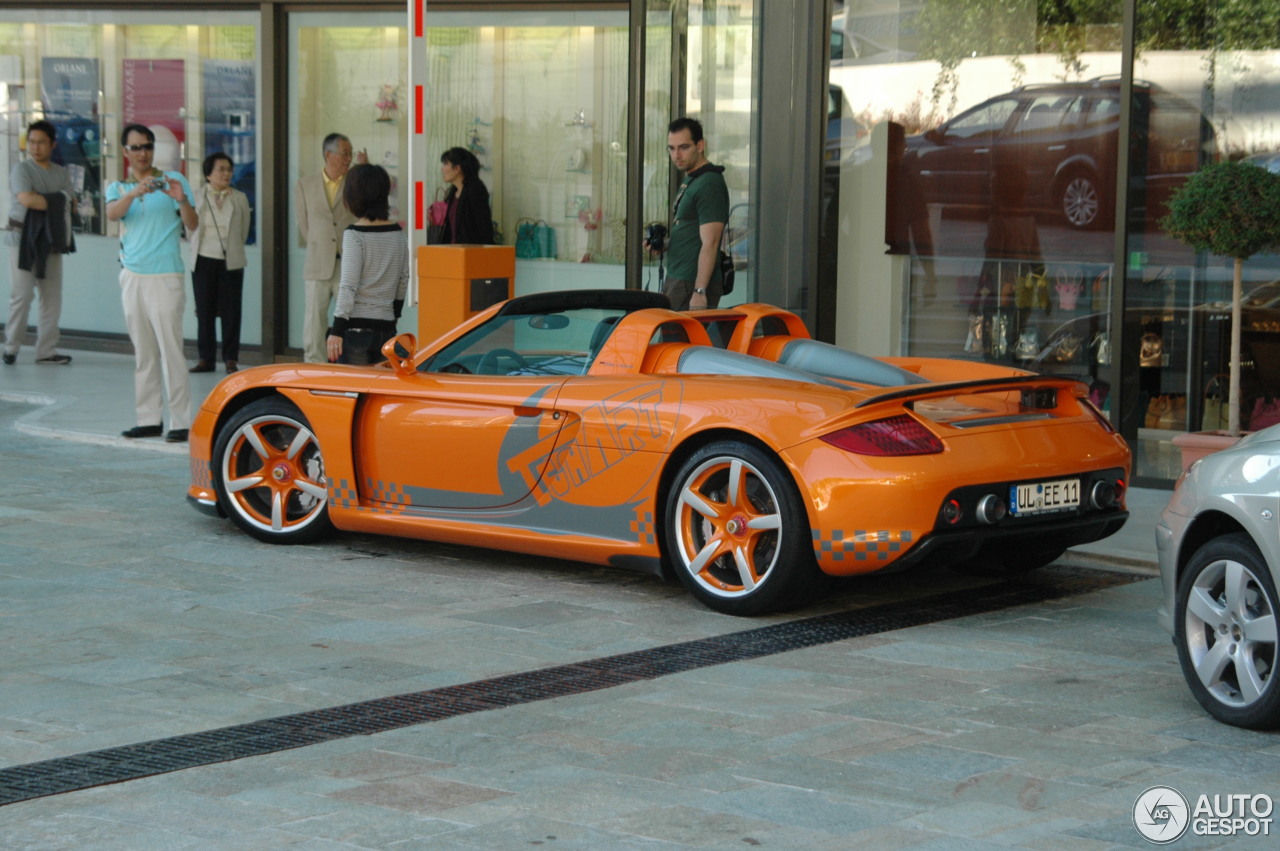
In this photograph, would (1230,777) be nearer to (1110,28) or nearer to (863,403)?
(863,403)

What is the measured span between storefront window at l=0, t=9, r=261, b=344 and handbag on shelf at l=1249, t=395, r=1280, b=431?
946cm

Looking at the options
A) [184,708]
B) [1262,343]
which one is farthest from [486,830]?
[1262,343]

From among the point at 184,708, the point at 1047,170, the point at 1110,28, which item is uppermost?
the point at 1110,28

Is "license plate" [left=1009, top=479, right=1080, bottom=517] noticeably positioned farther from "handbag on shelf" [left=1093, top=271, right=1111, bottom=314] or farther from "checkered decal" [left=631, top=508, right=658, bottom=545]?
"handbag on shelf" [left=1093, top=271, right=1111, bottom=314]

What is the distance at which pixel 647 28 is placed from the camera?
1238 cm

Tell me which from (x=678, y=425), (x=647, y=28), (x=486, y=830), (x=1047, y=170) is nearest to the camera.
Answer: (x=486, y=830)

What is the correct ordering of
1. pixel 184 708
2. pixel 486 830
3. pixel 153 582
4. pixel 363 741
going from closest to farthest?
pixel 486 830, pixel 363 741, pixel 184 708, pixel 153 582

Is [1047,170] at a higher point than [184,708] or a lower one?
higher

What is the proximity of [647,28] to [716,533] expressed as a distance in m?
6.72

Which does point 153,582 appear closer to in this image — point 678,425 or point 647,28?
point 678,425

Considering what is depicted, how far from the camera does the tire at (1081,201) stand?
1052 cm

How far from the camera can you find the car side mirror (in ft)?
24.6

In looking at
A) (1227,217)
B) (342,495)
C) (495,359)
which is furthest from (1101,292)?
(342,495)

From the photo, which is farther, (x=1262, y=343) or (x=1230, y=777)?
(x=1262, y=343)
